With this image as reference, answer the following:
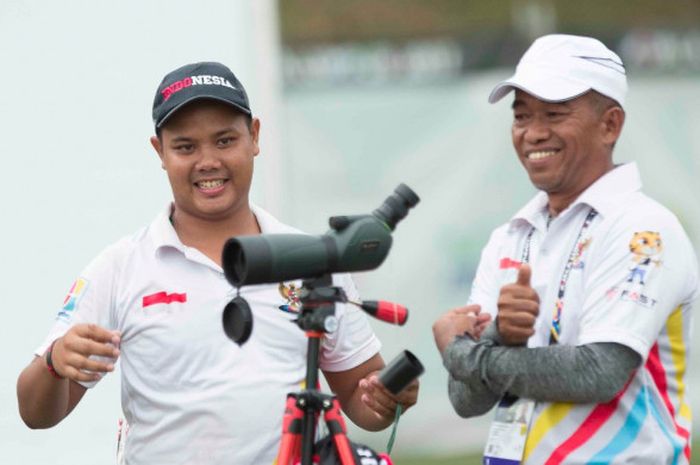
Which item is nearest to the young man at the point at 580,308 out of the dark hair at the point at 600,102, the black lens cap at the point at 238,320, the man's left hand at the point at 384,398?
the dark hair at the point at 600,102

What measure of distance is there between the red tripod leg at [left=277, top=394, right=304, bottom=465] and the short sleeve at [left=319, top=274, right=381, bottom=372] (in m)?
0.62

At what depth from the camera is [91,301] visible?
3.41 metres

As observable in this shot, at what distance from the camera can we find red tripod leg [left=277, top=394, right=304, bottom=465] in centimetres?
290

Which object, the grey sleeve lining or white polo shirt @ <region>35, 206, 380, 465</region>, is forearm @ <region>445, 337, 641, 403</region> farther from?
white polo shirt @ <region>35, 206, 380, 465</region>

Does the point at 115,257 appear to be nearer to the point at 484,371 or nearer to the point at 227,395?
the point at 227,395

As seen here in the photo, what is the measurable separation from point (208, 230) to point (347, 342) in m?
0.43

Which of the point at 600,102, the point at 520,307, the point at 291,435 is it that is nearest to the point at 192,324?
the point at 291,435

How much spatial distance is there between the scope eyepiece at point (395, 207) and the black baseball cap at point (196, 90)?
607 mm

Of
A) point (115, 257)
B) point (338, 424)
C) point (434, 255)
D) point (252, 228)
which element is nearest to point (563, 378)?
point (338, 424)

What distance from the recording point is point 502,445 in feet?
11.1

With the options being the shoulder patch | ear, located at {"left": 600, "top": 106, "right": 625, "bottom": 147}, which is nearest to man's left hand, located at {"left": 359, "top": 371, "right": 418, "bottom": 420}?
the shoulder patch

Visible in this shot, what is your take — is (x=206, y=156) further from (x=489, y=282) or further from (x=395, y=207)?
(x=489, y=282)

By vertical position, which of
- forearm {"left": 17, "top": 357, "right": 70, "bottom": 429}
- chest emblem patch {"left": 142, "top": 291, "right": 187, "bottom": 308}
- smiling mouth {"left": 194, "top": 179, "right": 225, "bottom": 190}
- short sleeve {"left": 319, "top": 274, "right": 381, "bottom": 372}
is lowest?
forearm {"left": 17, "top": 357, "right": 70, "bottom": 429}

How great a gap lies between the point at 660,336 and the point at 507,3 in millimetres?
17053
